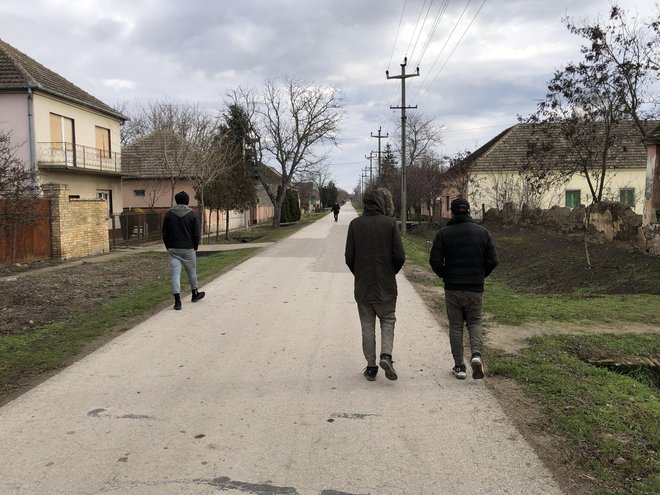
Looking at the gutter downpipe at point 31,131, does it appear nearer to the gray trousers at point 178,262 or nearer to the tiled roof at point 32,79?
the tiled roof at point 32,79

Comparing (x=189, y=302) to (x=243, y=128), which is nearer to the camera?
(x=189, y=302)

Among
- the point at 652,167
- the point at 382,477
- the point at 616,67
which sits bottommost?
the point at 382,477

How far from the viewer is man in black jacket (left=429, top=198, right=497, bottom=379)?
5.13 metres

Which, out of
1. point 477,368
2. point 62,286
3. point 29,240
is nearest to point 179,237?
point 62,286

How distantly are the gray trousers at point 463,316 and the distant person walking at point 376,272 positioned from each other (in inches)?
22.7

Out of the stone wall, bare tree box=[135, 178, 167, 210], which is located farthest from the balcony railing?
bare tree box=[135, 178, 167, 210]

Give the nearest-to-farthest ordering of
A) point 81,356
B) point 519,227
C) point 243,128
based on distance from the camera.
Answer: point 81,356 < point 519,227 < point 243,128

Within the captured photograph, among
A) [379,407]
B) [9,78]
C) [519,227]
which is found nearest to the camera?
[379,407]

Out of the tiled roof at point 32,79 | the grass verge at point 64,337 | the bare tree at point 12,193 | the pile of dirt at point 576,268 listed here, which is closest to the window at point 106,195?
the tiled roof at point 32,79

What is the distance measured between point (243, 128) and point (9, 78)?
19.4 metres

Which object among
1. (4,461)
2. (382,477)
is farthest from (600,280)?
(4,461)

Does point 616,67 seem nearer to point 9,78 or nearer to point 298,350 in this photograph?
point 298,350

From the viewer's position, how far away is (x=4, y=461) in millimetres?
3506

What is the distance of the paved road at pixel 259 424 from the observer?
3301mm
